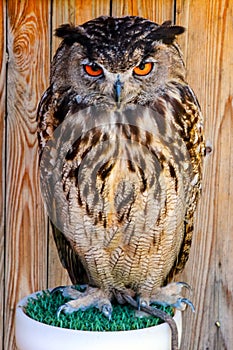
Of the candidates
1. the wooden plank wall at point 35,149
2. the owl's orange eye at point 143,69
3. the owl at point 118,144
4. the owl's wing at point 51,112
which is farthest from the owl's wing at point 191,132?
the wooden plank wall at point 35,149

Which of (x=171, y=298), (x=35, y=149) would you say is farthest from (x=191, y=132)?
(x=35, y=149)

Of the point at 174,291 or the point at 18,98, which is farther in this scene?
the point at 18,98

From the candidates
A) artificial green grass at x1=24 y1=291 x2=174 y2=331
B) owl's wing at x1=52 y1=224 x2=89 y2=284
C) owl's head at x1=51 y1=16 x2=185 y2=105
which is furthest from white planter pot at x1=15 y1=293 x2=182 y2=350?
owl's head at x1=51 y1=16 x2=185 y2=105

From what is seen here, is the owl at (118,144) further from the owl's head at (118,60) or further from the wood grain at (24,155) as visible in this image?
the wood grain at (24,155)

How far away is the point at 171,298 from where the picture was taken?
6.23 ft

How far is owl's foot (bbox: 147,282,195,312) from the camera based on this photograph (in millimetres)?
1875

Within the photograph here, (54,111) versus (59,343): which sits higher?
(54,111)

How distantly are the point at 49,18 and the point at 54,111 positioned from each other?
542 mm

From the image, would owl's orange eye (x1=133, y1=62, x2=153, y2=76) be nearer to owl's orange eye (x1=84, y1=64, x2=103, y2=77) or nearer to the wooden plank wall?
owl's orange eye (x1=84, y1=64, x2=103, y2=77)

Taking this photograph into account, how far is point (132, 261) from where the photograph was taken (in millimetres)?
1871

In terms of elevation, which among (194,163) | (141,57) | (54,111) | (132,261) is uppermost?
(141,57)

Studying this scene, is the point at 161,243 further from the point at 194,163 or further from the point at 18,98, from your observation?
the point at 18,98

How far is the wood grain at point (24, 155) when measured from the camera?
86.7 inches

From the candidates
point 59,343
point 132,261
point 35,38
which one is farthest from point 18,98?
point 59,343
